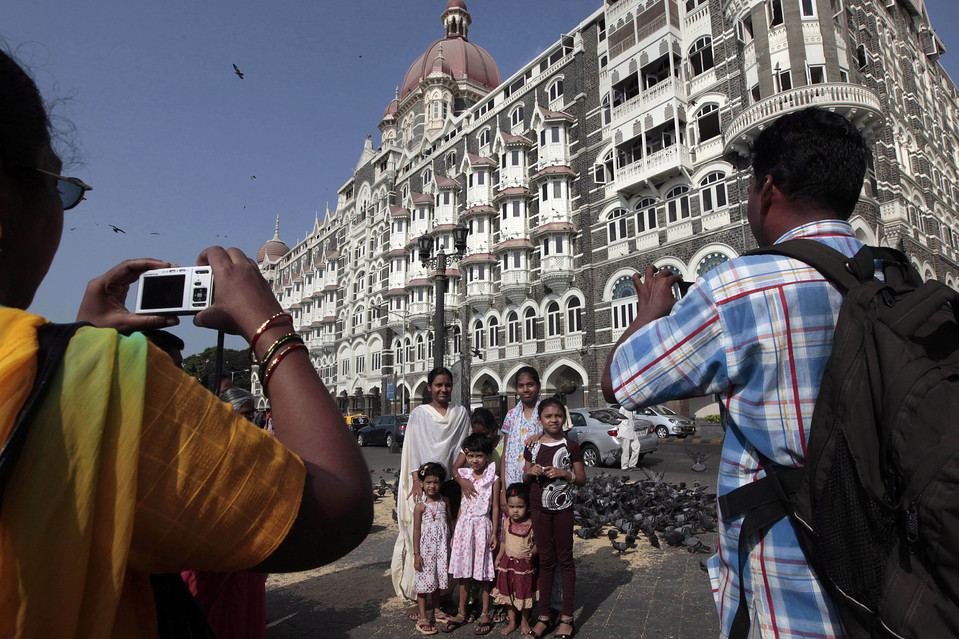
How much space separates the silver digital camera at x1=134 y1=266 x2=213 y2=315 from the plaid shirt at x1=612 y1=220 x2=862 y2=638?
45.5 inches

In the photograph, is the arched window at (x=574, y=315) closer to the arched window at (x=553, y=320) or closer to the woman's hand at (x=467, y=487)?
the arched window at (x=553, y=320)

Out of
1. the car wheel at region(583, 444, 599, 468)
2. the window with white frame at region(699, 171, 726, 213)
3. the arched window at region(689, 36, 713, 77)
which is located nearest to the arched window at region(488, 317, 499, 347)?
the window with white frame at region(699, 171, 726, 213)

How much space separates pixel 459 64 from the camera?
44719mm

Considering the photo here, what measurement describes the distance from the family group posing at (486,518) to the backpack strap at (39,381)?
3881 mm

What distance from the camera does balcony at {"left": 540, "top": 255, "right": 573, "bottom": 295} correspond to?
25141 millimetres

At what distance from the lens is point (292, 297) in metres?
58.0

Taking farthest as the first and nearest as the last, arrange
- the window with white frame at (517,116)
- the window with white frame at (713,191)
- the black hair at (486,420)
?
the window with white frame at (517,116), the window with white frame at (713,191), the black hair at (486,420)

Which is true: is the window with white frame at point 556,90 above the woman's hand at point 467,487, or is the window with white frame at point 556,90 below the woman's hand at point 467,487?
above

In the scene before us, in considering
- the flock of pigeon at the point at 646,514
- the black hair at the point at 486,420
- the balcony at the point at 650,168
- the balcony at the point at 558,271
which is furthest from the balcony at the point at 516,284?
the black hair at the point at 486,420

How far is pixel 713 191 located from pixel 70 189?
2156cm

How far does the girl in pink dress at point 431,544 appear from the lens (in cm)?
424

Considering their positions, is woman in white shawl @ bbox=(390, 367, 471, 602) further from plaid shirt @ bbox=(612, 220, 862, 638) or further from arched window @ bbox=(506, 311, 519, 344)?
arched window @ bbox=(506, 311, 519, 344)

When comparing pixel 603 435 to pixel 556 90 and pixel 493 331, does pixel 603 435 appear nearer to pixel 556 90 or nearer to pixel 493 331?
pixel 493 331

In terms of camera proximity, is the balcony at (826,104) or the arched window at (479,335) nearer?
the balcony at (826,104)
